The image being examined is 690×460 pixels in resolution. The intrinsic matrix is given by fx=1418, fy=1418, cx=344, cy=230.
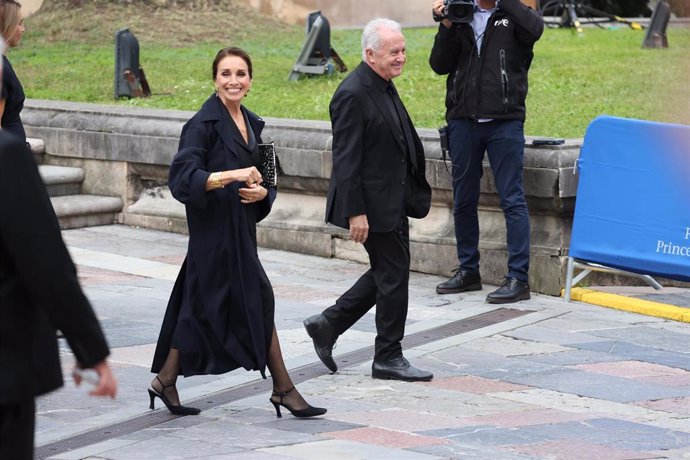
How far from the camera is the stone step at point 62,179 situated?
11.7 m

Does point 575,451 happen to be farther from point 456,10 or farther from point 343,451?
point 456,10

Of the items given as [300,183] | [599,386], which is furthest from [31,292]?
[300,183]

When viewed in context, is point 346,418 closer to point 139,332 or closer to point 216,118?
point 216,118

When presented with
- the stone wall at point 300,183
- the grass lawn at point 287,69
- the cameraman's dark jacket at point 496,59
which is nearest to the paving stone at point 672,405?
the stone wall at point 300,183

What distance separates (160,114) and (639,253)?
439 cm

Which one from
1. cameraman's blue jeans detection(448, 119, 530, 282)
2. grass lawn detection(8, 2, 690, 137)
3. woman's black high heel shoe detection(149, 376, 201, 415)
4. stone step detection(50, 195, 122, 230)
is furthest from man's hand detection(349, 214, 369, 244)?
stone step detection(50, 195, 122, 230)

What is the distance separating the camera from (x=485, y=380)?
23.6ft

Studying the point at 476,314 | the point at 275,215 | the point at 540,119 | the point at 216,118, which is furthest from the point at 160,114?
the point at 216,118

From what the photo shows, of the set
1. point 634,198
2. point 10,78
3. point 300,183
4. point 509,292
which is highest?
point 10,78

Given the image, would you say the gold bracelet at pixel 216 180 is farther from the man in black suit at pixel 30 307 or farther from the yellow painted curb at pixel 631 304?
the yellow painted curb at pixel 631 304

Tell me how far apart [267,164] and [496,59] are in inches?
112

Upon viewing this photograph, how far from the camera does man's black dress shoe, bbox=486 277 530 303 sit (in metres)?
9.07

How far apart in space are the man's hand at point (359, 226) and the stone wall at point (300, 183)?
2527 mm

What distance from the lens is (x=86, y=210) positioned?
11.6 meters
